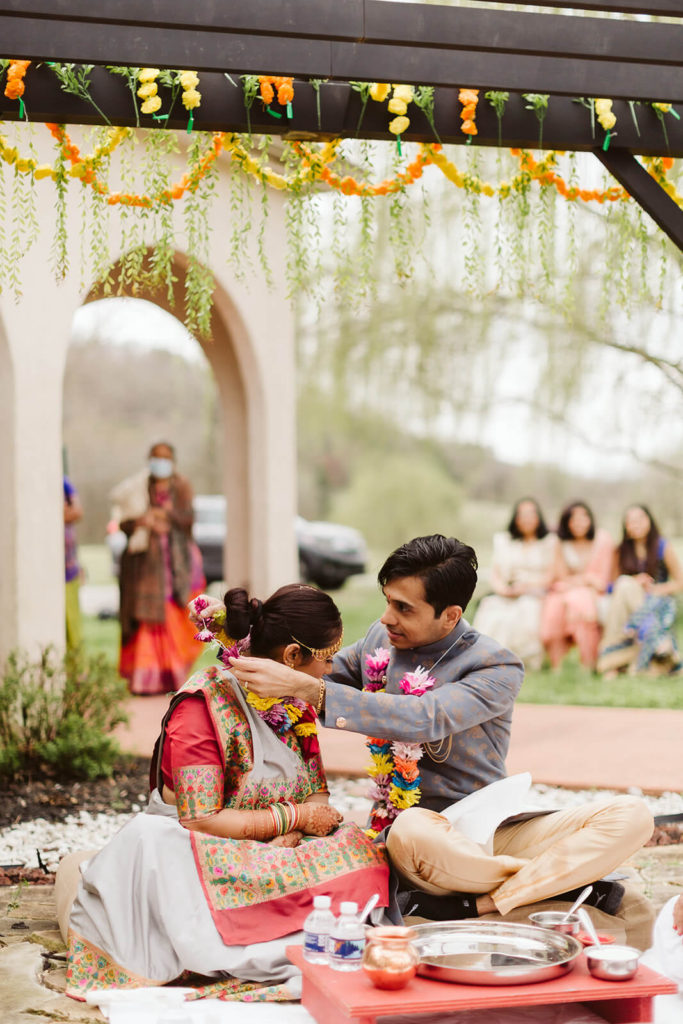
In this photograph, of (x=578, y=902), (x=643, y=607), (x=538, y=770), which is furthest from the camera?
(x=643, y=607)

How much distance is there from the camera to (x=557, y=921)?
295cm

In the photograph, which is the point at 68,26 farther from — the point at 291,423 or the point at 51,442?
the point at 291,423

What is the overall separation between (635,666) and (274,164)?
457 cm

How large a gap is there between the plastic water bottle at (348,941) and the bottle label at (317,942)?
0.06 meters

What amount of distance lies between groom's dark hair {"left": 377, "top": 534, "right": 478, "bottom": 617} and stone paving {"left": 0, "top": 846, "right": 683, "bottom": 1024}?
128cm

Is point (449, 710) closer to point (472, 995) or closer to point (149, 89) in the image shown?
point (472, 995)

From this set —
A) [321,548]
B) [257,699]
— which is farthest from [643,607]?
[321,548]

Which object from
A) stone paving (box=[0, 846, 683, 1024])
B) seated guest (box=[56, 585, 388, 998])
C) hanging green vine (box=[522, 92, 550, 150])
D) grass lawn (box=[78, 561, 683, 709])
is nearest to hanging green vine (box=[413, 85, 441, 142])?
hanging green vine (box=[522, 92, 550, 150])

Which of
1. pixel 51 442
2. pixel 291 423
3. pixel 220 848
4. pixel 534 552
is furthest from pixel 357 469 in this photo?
pixel 220 848

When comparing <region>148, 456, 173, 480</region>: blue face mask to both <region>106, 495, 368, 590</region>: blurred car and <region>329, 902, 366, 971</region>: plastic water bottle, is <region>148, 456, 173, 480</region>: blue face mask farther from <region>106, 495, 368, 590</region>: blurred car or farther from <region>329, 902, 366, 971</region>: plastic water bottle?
<region>106, 495, 368, 590</region>: blurred car

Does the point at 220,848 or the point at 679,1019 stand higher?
the point at 220,848

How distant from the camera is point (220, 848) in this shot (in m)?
3.09

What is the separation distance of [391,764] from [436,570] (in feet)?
1.80

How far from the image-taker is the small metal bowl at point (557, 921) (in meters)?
2.90
